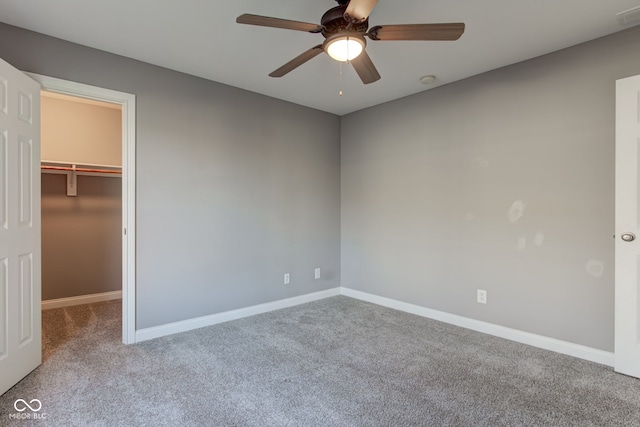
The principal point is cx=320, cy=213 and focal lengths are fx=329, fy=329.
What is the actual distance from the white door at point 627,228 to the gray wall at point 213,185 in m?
2.84

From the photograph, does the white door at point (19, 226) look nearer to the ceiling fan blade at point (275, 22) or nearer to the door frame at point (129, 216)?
the door frame at point (129, 216)

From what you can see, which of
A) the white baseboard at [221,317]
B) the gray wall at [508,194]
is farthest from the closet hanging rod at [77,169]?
the gray wall at [508,194]

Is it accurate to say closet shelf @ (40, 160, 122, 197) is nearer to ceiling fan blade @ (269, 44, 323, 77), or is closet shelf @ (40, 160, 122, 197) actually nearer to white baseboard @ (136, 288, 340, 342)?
white baseboard @ (136, 288, 340, 342)

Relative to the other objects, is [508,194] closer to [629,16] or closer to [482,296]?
[482,296]

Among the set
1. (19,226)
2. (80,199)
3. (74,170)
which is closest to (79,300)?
(80,199)

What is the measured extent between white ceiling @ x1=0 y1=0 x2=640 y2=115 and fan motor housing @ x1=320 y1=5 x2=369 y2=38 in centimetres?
43

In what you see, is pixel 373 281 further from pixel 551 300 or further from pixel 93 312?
pixel 93 312

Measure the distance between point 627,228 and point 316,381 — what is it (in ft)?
7.67

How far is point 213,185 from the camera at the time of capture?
10.8 ft

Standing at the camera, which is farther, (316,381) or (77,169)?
(77,169)

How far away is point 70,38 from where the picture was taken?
2.46 m

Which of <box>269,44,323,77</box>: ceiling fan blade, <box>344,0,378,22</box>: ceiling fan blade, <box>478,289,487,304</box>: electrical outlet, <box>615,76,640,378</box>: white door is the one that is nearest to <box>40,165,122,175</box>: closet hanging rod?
<box>269,44,323,77</box>: ceiling fan blade

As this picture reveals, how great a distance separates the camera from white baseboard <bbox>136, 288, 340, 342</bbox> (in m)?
2.90

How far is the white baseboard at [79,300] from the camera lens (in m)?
3.73
